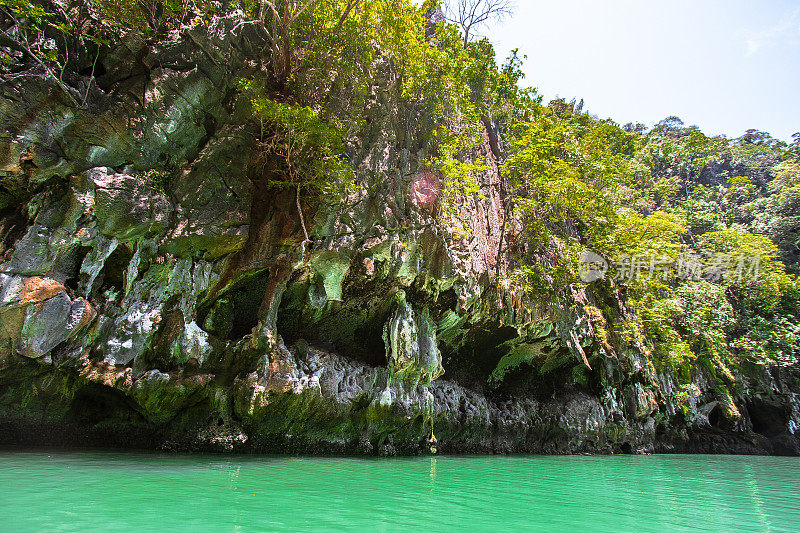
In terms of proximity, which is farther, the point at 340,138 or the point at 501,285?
the point at 501,285

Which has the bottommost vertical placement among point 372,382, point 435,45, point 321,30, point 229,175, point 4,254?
point 372,382

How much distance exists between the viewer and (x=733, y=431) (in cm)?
1806

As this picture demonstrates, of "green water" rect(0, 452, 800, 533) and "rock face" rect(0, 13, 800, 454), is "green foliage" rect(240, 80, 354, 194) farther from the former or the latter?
"green water" rect(0, 452, 800, 533)

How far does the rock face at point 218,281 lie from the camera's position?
786 cm

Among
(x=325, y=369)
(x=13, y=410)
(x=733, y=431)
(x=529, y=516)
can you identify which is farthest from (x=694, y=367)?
(x=13, y=410)

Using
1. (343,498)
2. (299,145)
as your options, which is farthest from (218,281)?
(343,498)

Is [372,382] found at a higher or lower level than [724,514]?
higher

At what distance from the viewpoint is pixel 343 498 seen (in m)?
4.82

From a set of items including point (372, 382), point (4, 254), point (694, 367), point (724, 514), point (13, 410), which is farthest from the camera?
point (694, 367)

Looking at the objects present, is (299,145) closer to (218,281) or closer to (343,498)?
(218,281)

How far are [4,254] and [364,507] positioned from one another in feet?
25.2

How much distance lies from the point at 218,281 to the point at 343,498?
627cm

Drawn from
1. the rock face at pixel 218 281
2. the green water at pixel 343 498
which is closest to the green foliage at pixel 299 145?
the rock face at pixel 218 281

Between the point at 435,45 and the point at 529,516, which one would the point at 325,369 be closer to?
the point at 529,516
